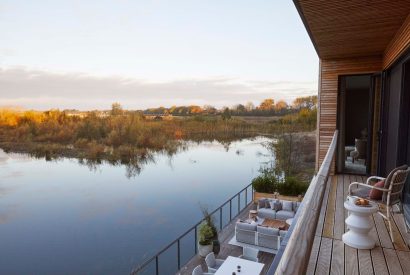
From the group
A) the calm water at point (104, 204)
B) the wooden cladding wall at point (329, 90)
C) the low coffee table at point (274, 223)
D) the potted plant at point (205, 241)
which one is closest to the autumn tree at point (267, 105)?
the calm water at point (104, 204)

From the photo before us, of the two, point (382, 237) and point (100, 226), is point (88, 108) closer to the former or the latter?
point (100, 226)

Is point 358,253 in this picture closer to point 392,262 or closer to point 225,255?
point 392,262

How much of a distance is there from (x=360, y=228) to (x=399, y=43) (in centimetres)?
282

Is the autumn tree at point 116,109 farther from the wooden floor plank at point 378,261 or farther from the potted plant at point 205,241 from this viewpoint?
the wooden floor plank at point 378,261

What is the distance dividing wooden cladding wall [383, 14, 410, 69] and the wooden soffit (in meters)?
0.07

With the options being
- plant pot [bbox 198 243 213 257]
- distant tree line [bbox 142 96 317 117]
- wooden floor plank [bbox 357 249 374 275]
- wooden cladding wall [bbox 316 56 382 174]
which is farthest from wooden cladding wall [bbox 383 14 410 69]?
distant tree line [bbox 142 96 317 117]

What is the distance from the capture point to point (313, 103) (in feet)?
84.0

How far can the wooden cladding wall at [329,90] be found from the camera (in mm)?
6047

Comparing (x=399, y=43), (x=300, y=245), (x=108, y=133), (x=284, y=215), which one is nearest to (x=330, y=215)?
(x=399, y=43)

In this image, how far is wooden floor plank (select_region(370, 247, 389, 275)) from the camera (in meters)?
2.35

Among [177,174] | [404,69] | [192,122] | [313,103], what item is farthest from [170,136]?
[404,69]

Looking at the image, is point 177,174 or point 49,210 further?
point 177,174

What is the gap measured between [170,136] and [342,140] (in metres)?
27.4

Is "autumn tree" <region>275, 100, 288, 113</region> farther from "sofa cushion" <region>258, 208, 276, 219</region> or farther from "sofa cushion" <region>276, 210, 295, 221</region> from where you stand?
"sofa cushion" <region>276, 210, 295, 221</region>
